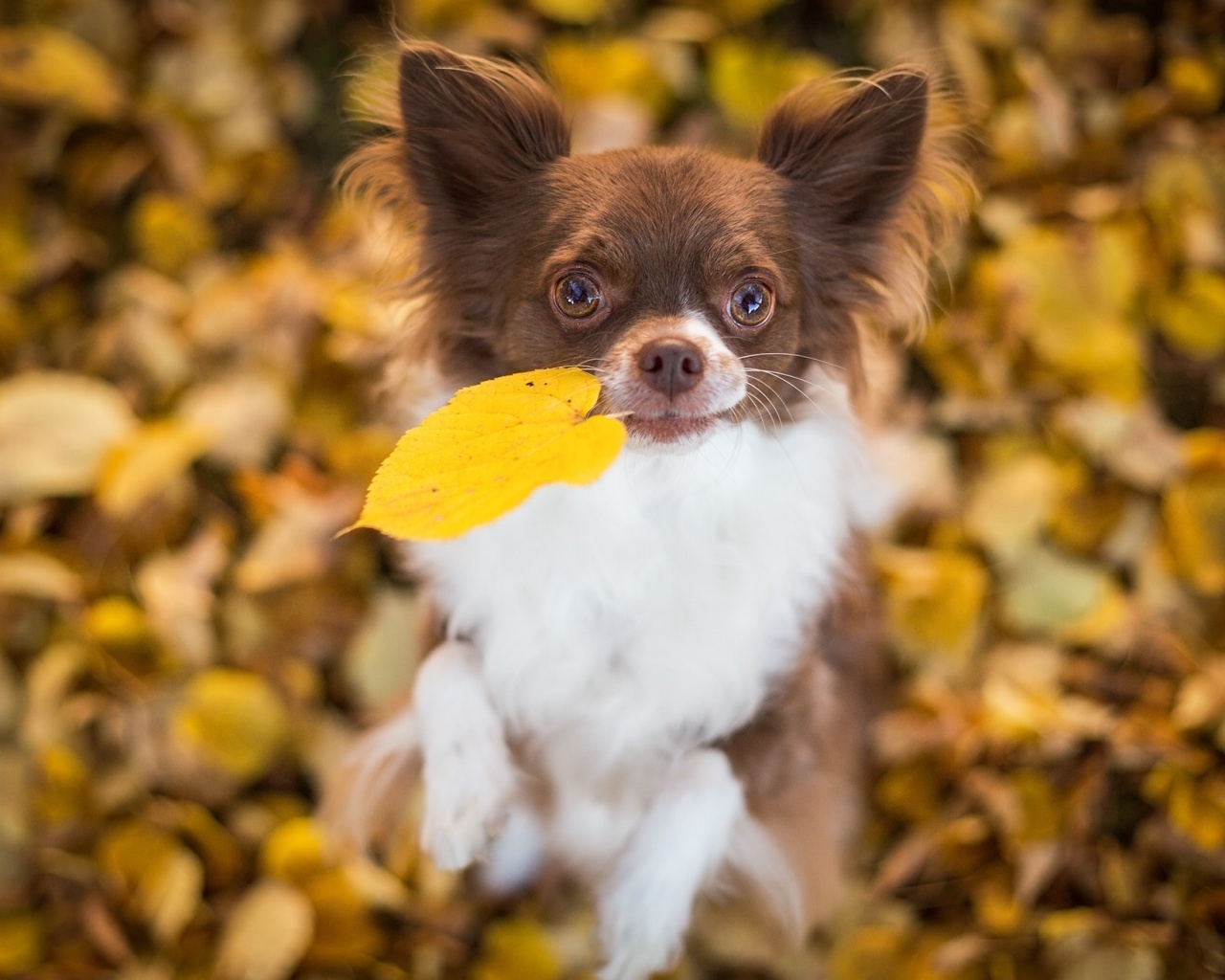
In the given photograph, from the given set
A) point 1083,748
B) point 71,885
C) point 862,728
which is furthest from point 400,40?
point 1083,748

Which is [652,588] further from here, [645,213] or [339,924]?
[339,924]

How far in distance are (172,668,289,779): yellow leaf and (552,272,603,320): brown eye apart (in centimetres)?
160

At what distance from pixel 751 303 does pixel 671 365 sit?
0.30 m

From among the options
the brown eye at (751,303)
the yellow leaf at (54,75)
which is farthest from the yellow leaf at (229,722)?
the yellow leaf at (54,75)

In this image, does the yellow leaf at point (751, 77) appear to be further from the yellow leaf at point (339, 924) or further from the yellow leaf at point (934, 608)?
the yellow leaf at point (339, 924)

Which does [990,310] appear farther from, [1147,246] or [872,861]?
[872,861]

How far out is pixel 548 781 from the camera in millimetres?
2420

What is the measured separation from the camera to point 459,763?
2.00m

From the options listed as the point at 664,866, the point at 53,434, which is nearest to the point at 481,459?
the point at 664,866

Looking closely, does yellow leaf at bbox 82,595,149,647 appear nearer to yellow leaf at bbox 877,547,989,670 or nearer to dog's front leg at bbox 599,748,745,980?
dog's front leg at bbox 599,748,745,980

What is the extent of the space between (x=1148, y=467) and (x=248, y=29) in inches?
134

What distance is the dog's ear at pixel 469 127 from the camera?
196 centimetres

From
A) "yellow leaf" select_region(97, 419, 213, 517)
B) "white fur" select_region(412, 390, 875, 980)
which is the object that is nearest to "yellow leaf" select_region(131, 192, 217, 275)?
"yellow leaf" select_region(97, 419, 213, 517)

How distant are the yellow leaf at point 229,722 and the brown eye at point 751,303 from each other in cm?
179
